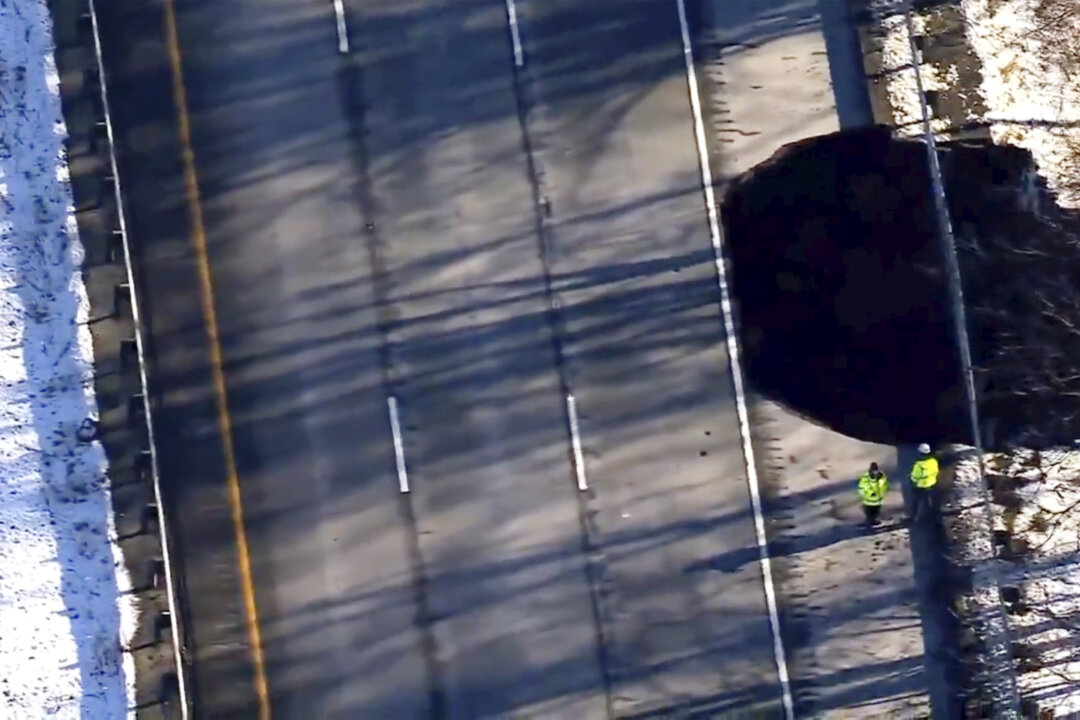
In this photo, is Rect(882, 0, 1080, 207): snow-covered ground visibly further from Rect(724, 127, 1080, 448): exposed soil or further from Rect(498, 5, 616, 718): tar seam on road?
Rect(498, 5, 616, 718): tar seam on road

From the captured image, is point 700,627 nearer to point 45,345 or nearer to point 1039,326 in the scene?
point 1039,326

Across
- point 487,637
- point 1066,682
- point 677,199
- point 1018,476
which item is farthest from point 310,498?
point 1066,682

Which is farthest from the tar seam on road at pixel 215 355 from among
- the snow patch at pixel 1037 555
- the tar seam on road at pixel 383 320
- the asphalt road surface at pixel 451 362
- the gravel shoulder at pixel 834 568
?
the snow patch at pixel 1037 555

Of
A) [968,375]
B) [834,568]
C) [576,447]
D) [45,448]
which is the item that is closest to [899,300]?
[968,375]

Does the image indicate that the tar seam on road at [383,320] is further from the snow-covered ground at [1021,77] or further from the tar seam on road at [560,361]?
the snow-covered ground at [1021,77]

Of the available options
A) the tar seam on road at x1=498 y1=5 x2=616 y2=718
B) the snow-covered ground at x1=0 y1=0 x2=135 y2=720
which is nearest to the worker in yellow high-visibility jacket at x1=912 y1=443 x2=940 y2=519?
the tar seam on road at x1=498 y1=5 x2=616 y2=718

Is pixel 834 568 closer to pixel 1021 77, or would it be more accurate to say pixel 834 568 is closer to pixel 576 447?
pixel 576 447

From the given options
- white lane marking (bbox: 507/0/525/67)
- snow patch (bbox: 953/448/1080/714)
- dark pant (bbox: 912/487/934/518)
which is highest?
white lane marking (bbox: 507/0/525/67)
